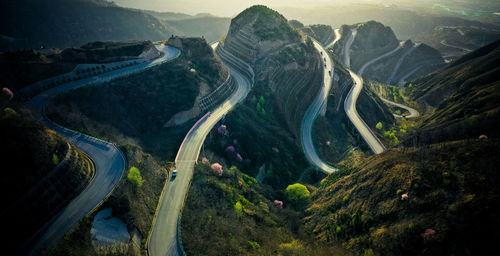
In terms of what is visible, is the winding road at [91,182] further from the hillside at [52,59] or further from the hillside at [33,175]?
the hillside at [52,59]

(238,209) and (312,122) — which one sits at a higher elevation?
(238,209)

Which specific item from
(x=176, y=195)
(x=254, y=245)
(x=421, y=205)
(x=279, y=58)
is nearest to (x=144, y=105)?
(x=176, y=195)

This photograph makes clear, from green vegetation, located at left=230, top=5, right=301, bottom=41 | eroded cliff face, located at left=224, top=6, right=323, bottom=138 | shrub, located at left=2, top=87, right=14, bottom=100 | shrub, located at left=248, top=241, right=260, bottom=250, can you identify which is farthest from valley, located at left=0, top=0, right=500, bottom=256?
green vegetation, located at left=230, top=5, right=301, bottom=41

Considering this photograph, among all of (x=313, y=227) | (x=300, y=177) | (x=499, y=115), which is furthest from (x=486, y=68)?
(x=313, y=227)

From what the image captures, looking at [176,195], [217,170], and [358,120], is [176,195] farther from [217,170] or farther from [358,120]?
[358,120]

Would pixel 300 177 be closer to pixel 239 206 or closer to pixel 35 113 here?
pixel 239 206

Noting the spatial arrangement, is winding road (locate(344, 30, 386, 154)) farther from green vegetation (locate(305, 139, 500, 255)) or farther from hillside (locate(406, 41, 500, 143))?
green vegetation (locate(305, 139, 500, 255))
